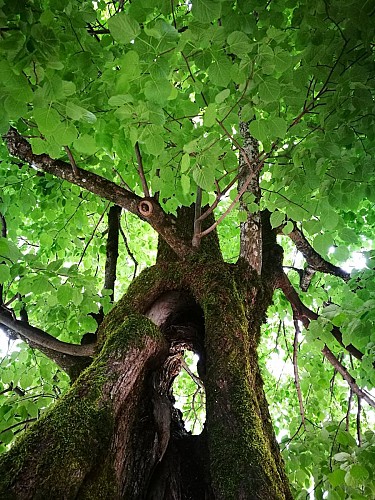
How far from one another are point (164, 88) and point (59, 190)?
9.03 feet

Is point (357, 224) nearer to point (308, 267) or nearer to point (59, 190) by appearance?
point (308, 267)

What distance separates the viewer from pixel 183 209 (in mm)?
3977

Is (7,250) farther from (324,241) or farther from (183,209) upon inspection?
(324,241)

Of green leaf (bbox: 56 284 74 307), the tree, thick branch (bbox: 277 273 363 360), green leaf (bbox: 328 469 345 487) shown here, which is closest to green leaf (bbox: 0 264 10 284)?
the tree

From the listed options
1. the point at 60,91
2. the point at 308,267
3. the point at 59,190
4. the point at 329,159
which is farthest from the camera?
the point at 308,267

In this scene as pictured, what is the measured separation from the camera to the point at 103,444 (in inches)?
78.9

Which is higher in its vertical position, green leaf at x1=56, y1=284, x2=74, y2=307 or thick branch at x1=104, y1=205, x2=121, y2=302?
thick branch at x1=104, y1=205, x2=121, y2=302

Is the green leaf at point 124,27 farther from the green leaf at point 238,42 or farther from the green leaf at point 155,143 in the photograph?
the green leaf at point 155,143

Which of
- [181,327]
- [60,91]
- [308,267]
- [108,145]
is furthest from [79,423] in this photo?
[308,267]

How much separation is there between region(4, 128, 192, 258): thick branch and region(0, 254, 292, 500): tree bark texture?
287 mm

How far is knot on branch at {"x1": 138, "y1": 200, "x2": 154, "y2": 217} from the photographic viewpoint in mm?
3007

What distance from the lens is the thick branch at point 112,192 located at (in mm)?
3037

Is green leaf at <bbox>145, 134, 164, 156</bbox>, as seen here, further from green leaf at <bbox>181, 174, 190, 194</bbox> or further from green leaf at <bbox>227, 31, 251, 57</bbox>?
green leaf at <bbox>227, 31, 251, 57</bbox>

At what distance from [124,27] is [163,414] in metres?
A: 2.24
